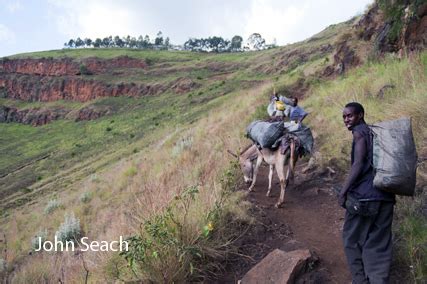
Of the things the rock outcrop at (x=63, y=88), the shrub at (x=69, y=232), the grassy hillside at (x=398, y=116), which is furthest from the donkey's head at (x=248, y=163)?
the rock outcrop at (x=63, y=88)

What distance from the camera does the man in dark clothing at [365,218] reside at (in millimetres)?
3830

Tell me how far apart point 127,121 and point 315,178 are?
41.6 m

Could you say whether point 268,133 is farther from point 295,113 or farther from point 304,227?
point 295,113

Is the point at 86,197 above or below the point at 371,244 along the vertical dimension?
below

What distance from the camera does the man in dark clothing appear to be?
12.6ft

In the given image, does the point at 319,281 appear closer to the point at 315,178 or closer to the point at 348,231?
the point at 348,231

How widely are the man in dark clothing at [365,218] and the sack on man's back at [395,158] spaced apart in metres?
0.14

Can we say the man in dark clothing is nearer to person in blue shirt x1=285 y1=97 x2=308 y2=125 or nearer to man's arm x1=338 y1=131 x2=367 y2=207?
man's arm x1=338 y1=131 x2=367 y2=207

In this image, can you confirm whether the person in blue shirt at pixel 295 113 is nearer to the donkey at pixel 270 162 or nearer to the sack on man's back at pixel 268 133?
the donkey at pixel 270 162

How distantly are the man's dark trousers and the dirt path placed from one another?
0.41 m

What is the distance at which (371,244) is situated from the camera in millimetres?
3928

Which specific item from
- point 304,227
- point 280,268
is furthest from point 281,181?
point 280,268

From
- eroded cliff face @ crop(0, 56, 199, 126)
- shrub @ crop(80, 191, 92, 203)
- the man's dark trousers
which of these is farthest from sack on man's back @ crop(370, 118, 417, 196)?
eroded cliff face @ crop(0, 56, 199, 126)

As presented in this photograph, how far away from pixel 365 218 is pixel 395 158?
0.67m
